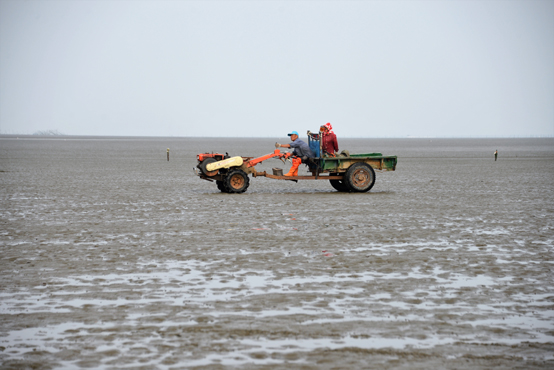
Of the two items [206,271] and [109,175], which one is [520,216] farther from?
[109,175]

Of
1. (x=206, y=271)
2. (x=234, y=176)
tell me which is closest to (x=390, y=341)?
→ (x=206, y=271)

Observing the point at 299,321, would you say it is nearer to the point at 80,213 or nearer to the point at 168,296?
the point at 168,296

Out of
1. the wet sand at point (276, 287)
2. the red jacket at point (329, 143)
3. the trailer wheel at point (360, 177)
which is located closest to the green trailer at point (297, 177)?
the trailer wheel at point (360, 177)

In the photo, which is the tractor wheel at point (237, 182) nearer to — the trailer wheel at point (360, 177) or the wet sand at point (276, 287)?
the trailer wheel at point (360, 177)

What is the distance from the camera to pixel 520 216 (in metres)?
15.8

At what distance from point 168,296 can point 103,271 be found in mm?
1858

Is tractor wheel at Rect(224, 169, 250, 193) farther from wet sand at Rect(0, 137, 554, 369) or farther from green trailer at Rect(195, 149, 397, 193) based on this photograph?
wet sand at Rect(0, 137, 554, 369)

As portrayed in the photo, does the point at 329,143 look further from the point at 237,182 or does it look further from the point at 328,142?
the point at 237,182

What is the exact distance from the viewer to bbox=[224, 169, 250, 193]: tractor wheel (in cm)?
2116

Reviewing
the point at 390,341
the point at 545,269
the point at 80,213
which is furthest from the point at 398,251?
the point at 80,213

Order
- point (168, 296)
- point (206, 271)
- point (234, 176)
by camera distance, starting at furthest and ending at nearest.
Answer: point (234, 176)
point (206, 271)
point (168, 296)

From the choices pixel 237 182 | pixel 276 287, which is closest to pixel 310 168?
pixel 237 182

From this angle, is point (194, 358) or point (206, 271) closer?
point (194, 358)

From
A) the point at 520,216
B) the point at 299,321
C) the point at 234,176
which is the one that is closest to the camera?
the point at 299,321
